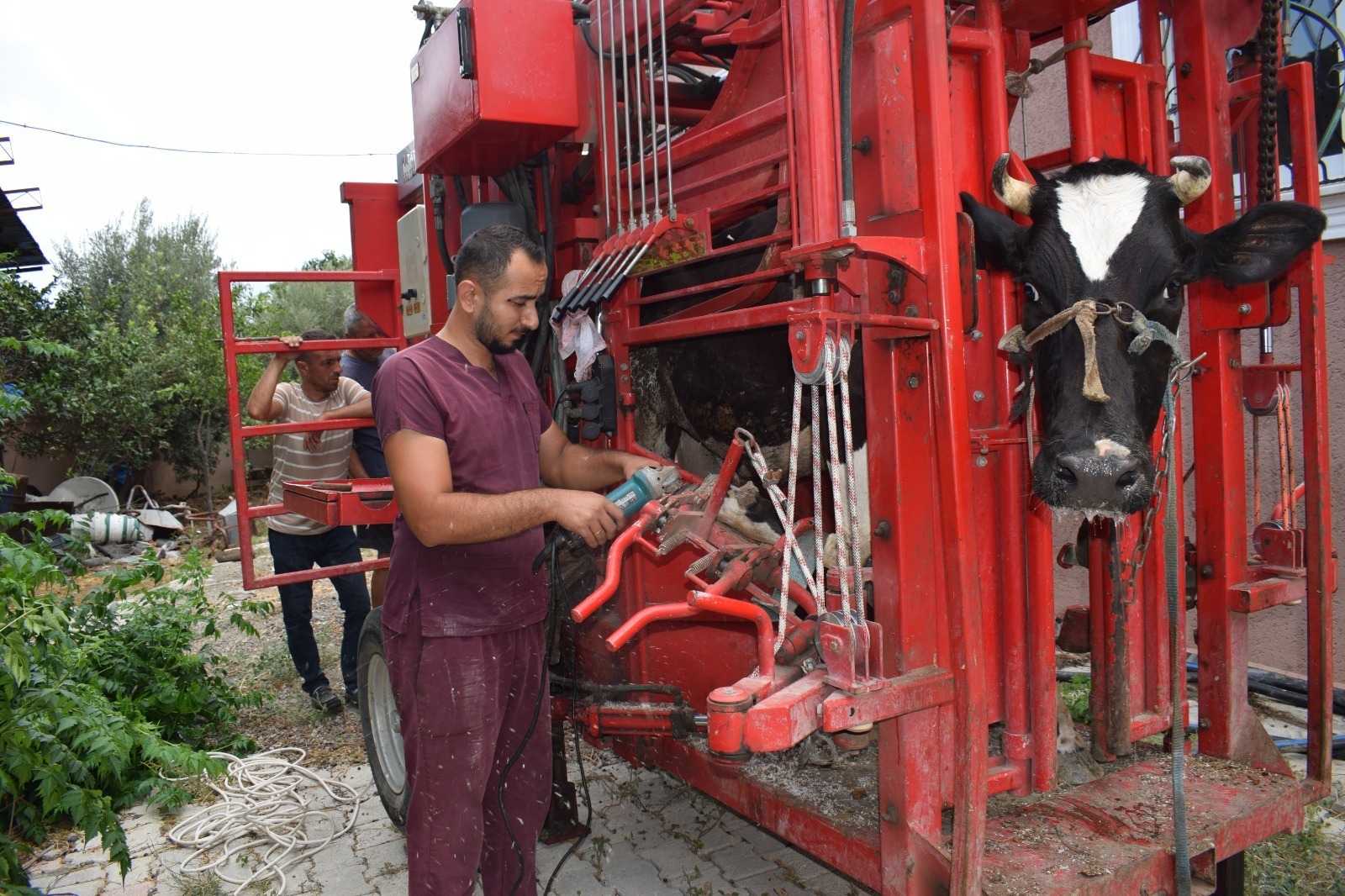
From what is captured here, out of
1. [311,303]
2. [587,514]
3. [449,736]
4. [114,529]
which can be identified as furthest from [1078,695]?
[311,303]

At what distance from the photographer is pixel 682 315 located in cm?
335

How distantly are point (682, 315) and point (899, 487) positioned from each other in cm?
141

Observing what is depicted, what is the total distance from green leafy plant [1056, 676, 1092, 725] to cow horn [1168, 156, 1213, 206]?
208 cm

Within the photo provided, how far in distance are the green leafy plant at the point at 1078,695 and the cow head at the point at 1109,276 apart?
182cm

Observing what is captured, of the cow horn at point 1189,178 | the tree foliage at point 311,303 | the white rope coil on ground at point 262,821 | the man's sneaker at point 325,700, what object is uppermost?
the tree foliage at point 311,303

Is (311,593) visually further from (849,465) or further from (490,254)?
(849,465)

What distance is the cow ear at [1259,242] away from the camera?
8.15ft

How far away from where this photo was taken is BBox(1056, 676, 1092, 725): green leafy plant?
3887 mm

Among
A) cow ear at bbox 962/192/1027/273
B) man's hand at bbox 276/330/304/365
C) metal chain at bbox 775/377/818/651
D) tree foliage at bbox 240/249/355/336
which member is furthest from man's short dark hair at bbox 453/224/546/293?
tree foliage at bbox 240/249/355/336

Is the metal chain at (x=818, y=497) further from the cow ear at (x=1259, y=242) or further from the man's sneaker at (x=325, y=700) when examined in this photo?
the man's sneaker at (x=325, y=700)

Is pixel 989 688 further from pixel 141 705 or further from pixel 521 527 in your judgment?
pixel 141 705

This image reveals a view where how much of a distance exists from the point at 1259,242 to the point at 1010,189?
0.75m

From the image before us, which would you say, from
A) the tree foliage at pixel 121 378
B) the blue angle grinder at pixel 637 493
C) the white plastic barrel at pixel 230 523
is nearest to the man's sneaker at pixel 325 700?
the blue angle grinder at pixel 637 493

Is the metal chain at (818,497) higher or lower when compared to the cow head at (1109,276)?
lower
